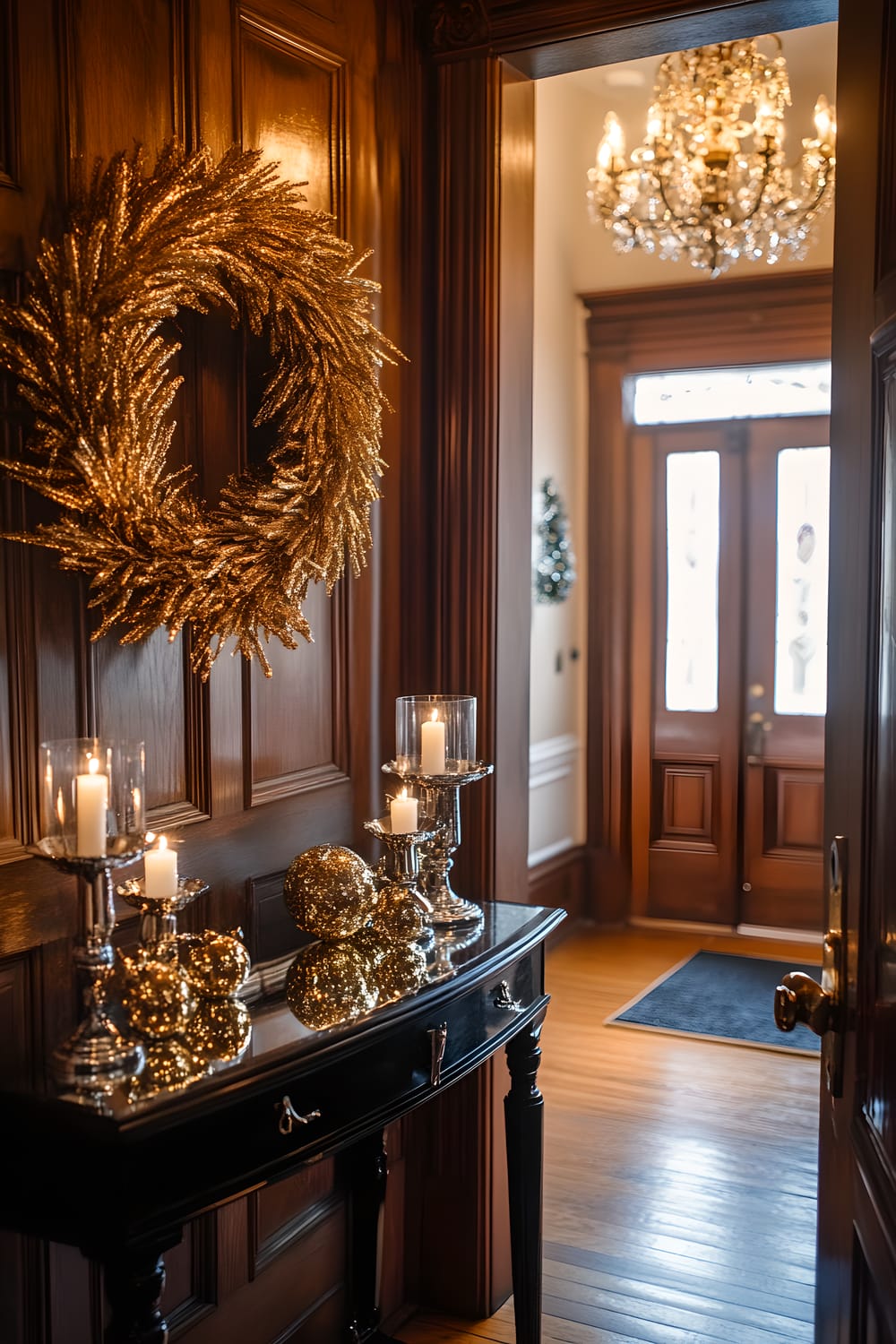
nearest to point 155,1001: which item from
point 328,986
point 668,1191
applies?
point 328,986

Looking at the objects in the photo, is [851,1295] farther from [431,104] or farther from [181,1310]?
[431,104]

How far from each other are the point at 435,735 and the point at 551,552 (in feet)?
11.1

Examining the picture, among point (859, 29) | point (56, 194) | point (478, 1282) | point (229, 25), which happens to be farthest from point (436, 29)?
point (478, 1282)

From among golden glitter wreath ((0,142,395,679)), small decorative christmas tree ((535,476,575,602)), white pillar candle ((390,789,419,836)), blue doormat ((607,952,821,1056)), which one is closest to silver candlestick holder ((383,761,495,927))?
white pillar candle ((390,789,419,836))

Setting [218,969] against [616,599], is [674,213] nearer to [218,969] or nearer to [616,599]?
[616,599]

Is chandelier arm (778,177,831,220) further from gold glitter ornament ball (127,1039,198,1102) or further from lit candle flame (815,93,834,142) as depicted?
gold glitter ornament ball (127,1039,198,1102)

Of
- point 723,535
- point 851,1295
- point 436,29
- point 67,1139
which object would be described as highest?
point 436,29

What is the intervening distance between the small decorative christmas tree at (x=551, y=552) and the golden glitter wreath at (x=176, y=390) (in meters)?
3.15

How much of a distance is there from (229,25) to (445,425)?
2.87ft

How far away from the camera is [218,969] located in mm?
1615

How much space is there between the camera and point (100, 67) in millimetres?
1821

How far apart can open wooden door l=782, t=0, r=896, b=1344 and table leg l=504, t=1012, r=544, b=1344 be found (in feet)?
2.75

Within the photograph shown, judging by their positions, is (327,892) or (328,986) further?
(327,892)

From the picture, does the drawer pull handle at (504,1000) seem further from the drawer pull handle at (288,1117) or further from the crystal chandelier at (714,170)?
the crystal chandelier at (714,170)
